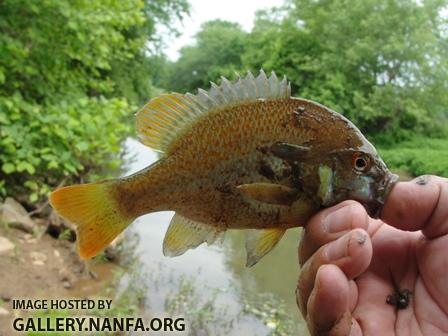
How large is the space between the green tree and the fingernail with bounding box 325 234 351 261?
4795 centimetres

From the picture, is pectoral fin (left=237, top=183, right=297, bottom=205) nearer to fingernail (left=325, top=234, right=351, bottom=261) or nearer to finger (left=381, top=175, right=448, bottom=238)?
fingernail (left=325, top=234, right=351, bottom=261)

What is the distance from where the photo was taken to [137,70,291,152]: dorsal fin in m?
1.94

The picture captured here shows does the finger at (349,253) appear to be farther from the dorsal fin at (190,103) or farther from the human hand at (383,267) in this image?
the dorsal fin at (190,103)

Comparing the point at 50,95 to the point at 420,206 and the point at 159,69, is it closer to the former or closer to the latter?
the point at 420,206

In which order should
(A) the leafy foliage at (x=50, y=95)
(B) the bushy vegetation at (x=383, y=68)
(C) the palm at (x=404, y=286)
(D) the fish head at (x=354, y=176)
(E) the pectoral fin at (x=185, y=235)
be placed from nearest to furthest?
(D) the fish head at (x=354, y=176), (C) the palm at (x=404, y=286), (E) the pectoral fin at (x=185, y=235), (A) the leafy foliage at (x=50, y=95), (B) the bushy vegetation at (x=383, y=68)

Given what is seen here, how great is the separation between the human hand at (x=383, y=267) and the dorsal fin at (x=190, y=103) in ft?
1.85

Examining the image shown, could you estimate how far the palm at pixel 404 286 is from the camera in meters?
1.96

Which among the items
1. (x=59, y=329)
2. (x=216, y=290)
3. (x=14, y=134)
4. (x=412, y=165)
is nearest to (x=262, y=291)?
(x=216, y=290)

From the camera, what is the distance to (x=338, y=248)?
1.80 metres

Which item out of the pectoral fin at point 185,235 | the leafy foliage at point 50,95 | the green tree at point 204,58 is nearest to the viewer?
the pectoral fin at point 185,235

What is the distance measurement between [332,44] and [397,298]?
1162 inches

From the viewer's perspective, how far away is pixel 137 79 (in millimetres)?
19125

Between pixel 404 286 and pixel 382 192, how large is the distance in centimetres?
52

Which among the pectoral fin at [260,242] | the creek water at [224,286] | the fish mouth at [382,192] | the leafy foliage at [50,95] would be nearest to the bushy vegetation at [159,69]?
the leafy foliage at [50,95]
